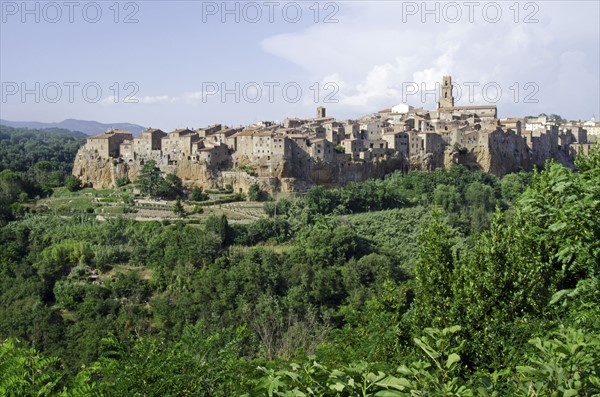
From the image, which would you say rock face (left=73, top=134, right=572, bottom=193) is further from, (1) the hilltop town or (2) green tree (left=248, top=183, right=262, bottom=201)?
(2) green tree (left=248, top=183, right=262, bottom=201)

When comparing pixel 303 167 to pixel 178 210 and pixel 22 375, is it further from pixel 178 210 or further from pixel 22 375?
pixel 22 375

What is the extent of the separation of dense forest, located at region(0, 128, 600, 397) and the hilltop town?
2.80 m

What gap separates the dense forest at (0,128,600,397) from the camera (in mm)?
3852

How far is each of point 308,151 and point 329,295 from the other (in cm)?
1514

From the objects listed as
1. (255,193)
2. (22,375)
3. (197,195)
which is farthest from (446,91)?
(22,375)

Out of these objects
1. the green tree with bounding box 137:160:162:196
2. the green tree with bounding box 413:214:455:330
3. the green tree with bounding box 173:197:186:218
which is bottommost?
the green tree with bounding box 173:197:186:218

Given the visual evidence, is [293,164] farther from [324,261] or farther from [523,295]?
[523,295]

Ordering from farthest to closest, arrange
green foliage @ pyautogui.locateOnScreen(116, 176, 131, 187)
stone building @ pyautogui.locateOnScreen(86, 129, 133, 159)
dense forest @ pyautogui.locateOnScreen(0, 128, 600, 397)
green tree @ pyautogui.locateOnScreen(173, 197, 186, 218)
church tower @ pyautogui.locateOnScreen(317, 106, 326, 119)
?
church tower @ pyautogui.locateOnScreen(317, 106, 326, 119)
stone building @ pyautogui.locateOnScreen(86, 129, 133, 159)
green foliage @ pyautogui.locateOnScreen(116, 176, 131, 187)
green tree @ pyautogui.locateOnScreen(173, 197, 186, 218)
dense forest @ pyautogui.locateOnScreen(0, 128, 600, 397)

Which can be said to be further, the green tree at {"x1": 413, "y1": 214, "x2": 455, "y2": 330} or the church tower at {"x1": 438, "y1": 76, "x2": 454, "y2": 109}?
the church tower at {"x1": 438, "y1": 76, "x2": 454, "y2": 109}

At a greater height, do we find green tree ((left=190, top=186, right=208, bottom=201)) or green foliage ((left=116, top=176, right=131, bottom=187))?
green foliage ((left=116, top=176, right=131, bottom=187))

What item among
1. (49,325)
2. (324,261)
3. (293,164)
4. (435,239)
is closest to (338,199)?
(293,164)

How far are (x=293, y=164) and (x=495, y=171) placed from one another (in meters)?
15.9

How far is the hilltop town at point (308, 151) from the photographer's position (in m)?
38.2

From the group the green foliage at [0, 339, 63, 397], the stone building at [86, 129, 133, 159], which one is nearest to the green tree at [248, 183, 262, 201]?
the stone building at [86, 129, 133, 159]
